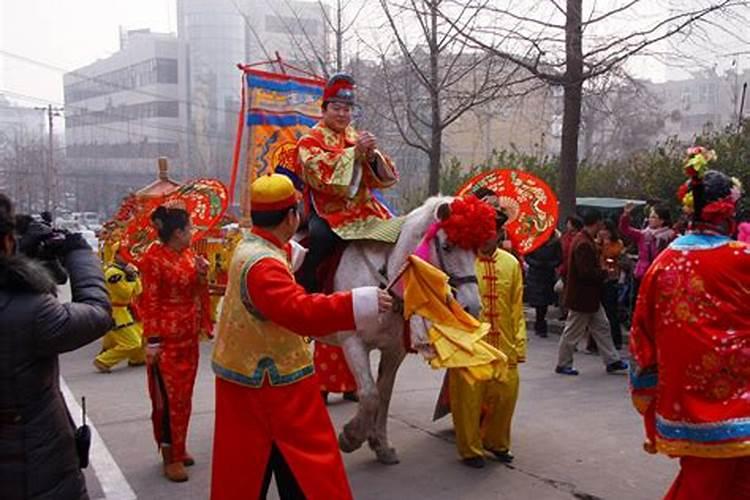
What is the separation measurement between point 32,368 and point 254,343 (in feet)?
3.22

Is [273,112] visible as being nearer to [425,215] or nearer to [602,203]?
[425,215]

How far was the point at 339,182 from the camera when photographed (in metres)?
5.26

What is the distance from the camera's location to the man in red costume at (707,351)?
3.46 m

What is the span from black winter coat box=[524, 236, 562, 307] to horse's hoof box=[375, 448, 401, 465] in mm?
6060

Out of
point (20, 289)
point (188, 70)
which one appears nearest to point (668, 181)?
point (20, 289)

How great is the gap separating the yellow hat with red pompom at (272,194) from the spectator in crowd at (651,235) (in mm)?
6973

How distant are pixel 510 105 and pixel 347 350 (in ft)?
31.0

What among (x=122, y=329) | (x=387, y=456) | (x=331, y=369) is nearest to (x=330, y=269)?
(x=331, y=369)

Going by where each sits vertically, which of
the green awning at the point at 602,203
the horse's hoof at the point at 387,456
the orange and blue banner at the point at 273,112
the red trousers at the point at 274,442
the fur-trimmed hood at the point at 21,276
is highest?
the orange and blue banner at the point at 273,112

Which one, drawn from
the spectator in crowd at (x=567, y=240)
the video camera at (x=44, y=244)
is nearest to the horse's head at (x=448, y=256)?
the video camera at (x=44, y=244)

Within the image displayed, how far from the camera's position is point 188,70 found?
57.0 metres

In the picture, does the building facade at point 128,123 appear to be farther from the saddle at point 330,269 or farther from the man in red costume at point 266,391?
the man in red costume at point 266,391

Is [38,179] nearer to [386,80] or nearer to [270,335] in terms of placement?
[386,80]

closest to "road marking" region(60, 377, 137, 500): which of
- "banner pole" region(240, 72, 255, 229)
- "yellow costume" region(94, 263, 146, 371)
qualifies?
"banner pole" region(240, 72, 255, 229)
